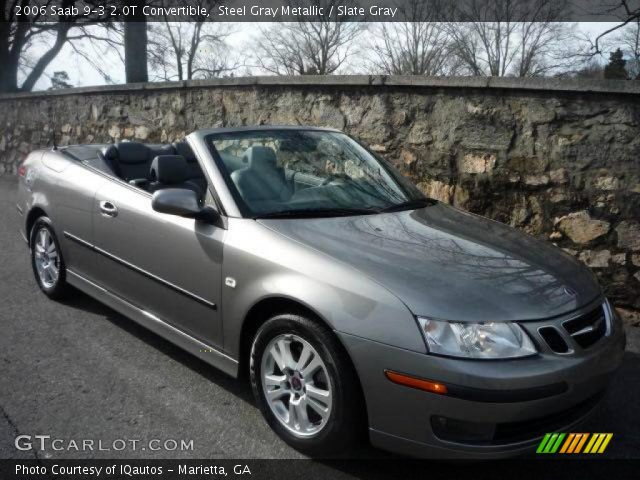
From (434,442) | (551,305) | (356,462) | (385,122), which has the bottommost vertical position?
(356,462)

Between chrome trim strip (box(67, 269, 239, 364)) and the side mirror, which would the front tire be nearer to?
chrome trim strip (box(67, 269, 239, 364))

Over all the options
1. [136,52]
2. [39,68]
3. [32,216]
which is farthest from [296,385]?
[39,68]

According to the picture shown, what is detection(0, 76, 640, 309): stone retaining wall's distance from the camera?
4895 millimetres

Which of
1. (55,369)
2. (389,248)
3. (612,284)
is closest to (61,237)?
(55,369)

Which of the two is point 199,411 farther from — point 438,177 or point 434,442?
point 438,177

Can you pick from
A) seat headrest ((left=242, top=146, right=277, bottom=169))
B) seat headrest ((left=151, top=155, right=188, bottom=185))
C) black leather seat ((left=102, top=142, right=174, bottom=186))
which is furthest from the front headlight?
black leather seat ((left=102, top=142, right=174, bottom=186))

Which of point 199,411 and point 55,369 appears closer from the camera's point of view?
point 199,411

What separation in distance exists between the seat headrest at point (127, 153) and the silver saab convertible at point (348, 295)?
462mm

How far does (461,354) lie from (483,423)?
0.93ft

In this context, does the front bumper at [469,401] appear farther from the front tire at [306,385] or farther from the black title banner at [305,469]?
the black title banner at [305,469]

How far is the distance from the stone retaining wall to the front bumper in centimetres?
287

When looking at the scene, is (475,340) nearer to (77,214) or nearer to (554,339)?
(554,339)

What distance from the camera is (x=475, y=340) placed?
234 centimetres

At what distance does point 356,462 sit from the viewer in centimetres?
274
